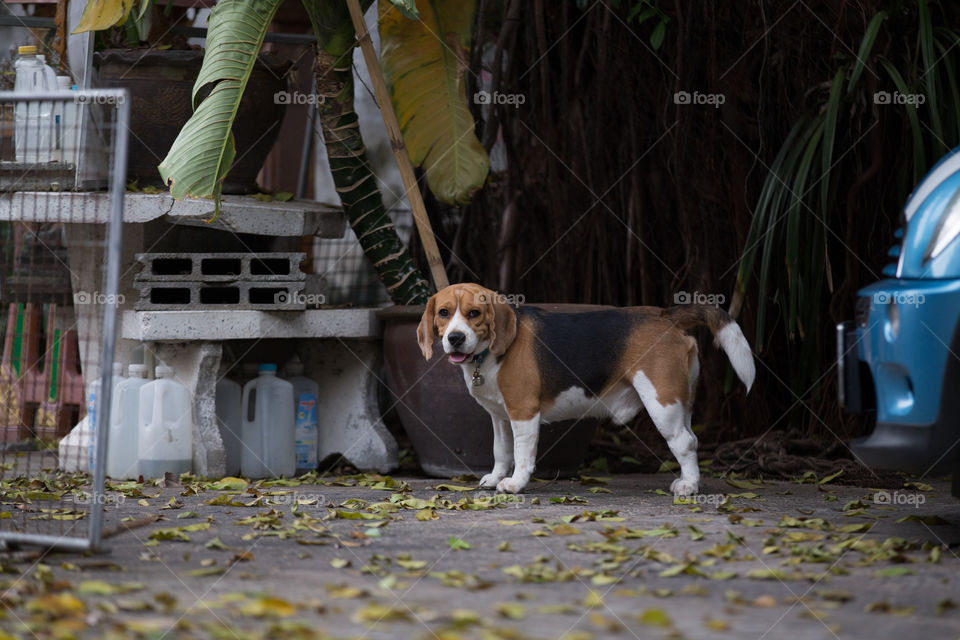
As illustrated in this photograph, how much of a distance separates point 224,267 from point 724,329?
8.13 feet

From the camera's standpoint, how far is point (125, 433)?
17.0 feet

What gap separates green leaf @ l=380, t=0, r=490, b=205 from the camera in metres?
5.66

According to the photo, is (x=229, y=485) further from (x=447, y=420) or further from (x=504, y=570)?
(x=504, y=570)

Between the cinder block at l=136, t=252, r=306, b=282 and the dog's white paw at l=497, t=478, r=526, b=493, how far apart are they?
1.44 metres

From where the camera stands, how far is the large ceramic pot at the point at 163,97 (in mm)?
5344

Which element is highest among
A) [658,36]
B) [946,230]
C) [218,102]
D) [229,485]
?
[658,36]

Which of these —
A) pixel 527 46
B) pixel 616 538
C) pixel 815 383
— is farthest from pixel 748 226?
pixel 616 538

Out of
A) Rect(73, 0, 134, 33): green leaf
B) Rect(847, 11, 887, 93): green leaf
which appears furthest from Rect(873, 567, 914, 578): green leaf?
Rect(73, 0, 134, 33): green leaf

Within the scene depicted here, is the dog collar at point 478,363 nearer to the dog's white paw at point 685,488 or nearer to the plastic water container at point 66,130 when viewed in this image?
the dog's white paw at point 685,488

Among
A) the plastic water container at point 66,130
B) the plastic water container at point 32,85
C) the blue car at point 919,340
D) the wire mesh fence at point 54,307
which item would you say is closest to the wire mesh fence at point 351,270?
the wire mesh fence at point 54,307

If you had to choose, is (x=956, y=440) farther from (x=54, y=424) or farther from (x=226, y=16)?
(x=54, y=424)

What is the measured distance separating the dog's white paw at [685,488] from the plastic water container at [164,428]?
2.21 metres

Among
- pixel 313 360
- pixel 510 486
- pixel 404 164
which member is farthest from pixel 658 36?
pixel 510 486

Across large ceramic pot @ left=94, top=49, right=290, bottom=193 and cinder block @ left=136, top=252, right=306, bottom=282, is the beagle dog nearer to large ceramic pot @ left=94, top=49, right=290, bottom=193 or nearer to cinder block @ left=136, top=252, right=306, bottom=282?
cinder block @ left=136, top=252, right=306, bottom=282
